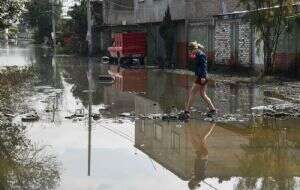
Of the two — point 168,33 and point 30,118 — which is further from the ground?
point 168,33

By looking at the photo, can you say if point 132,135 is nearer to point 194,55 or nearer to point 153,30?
point 194,55

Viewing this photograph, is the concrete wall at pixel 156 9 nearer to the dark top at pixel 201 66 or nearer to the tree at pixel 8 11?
the tree at pixel 8 11

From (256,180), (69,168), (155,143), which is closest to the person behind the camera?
(256,180)

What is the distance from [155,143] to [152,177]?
268 centimetres

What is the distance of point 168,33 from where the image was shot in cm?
3809

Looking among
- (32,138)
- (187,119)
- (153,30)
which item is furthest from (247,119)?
(153,30)

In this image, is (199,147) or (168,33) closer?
(199,147)

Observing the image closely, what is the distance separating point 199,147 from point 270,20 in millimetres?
14320

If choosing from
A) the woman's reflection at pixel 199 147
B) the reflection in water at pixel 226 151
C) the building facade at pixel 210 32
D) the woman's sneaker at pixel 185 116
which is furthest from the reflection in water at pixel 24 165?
the building facade at pixel 210 32

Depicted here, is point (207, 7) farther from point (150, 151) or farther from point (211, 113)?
point (150, 151)

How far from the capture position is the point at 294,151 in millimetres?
10281

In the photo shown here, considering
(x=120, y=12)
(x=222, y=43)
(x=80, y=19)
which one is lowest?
(x=222, y=43)

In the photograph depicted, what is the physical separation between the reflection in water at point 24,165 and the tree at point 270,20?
14.4 meters

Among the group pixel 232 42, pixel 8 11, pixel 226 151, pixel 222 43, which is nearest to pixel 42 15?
pixel 222 43
